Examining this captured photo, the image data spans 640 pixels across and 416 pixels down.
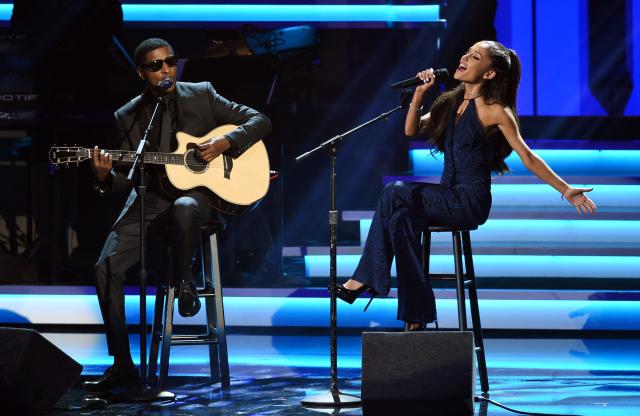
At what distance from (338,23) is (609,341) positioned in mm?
3068

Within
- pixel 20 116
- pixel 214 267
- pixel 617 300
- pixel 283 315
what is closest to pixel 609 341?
pixel 617 300

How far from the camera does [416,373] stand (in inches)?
124

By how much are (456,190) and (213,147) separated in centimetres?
106

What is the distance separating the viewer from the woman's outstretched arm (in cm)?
363

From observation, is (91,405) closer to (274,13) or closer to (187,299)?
(187,299)

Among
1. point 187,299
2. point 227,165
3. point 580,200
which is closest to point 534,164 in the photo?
point 580,200

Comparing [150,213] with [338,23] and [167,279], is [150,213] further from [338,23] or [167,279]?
[338,23]

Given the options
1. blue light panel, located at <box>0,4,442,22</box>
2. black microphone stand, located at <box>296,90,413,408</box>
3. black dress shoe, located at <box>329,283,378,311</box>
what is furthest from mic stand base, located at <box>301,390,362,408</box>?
blue light panel, located at <box>0,4,442,22</box>

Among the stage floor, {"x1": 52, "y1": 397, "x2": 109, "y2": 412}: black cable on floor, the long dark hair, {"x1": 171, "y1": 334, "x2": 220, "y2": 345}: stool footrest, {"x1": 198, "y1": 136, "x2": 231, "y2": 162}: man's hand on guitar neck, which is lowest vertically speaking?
the stage floor

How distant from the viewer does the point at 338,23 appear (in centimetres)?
700

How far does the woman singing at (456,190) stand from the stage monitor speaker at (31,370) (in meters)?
1.09

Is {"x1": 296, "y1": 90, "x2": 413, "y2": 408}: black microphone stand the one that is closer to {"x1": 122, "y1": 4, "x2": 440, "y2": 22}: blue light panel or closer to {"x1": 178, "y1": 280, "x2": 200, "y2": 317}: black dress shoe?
{"x1": 178, "y1": 280, "x2": 200, "y2": 317}: black dress shoe

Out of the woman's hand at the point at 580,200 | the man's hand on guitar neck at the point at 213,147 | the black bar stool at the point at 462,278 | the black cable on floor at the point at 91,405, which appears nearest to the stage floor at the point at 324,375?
the black cable on floor at the point at 91,405

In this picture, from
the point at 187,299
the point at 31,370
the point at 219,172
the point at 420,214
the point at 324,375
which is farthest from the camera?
the point at 324,375
